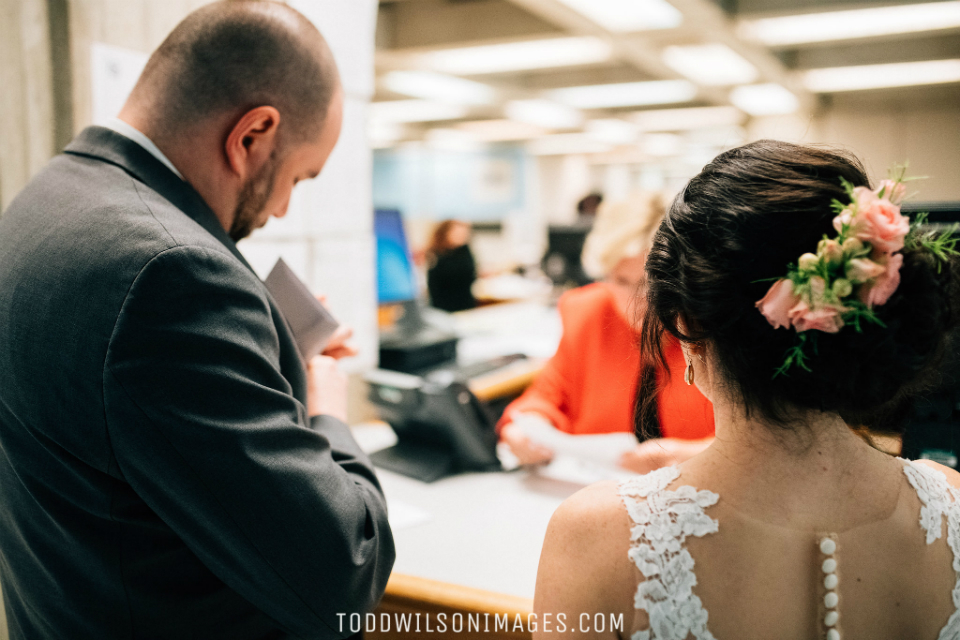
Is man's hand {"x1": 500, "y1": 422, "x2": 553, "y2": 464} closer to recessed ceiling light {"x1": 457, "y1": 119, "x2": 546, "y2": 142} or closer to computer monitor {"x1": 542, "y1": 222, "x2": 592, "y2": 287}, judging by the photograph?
computer monitor {"x1": 542, "y1": 222, "x2": 592, "y2": 287}

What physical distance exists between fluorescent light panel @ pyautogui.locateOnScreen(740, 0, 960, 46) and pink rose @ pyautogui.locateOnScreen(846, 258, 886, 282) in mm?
4358

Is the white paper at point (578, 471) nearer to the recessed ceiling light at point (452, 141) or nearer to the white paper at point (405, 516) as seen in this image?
the white paper at point (405, 516)

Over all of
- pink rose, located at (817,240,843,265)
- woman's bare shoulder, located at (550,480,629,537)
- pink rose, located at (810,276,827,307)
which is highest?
pink rose, located at (817,240,843,265)

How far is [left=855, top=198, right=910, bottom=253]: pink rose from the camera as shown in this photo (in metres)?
0.66

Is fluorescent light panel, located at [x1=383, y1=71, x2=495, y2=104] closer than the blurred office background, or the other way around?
the blurred office background

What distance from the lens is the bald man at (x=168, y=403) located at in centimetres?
78

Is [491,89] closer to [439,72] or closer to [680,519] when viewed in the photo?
[439,72]

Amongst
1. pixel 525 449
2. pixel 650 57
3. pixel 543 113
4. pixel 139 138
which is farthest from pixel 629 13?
pixel 543 113

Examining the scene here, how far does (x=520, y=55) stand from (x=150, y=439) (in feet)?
16.8

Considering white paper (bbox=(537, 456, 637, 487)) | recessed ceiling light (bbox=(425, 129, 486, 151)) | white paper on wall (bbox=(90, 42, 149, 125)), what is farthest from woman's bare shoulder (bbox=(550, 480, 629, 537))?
recessed ceiling light (bbox=(425, 129, 486, 151))

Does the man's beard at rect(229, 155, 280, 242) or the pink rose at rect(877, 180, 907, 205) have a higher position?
the pink rose at rect(877, 180, 907, 205)

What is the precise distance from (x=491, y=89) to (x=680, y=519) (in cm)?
691

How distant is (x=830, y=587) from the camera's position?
73 cm

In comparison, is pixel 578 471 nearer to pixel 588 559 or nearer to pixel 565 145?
pixel 588 559
